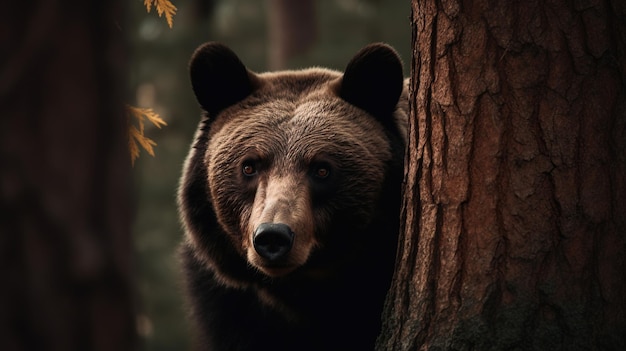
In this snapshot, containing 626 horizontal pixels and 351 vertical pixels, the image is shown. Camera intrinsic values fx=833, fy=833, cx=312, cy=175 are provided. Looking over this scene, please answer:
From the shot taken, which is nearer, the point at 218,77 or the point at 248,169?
the point at 248,169

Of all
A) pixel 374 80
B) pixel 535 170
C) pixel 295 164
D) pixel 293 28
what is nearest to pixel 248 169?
pixel 295 164

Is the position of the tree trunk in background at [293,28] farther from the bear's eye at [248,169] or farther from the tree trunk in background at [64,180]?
the tree trunk in background at [64,180]

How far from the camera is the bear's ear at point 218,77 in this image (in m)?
5.15

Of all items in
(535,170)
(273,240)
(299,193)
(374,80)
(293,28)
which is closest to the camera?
(535,170)

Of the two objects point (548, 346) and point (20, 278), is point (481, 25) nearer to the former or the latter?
point (548, 346)

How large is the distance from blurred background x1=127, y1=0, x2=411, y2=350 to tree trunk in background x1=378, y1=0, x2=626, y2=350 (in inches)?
323

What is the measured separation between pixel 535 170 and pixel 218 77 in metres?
2.37

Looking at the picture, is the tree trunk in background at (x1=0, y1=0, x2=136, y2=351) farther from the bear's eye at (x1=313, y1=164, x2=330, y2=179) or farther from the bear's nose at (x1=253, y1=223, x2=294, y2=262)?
the bear's eye at (x1=313, y1=164, x2=330, y2=179)

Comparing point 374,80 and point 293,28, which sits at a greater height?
point 293,28

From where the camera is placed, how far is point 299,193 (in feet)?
14.6

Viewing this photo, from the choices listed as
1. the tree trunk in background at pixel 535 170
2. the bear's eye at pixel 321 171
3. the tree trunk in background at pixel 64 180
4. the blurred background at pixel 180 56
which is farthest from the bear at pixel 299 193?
the blurred background at pixel 180 56

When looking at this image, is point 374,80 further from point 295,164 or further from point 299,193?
point 299,193

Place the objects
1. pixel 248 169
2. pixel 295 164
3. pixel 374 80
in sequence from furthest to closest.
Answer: pixel 374 80 → pixel 248 169 → pixel 295 164

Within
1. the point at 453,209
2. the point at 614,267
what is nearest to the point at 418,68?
the point at 453,209
